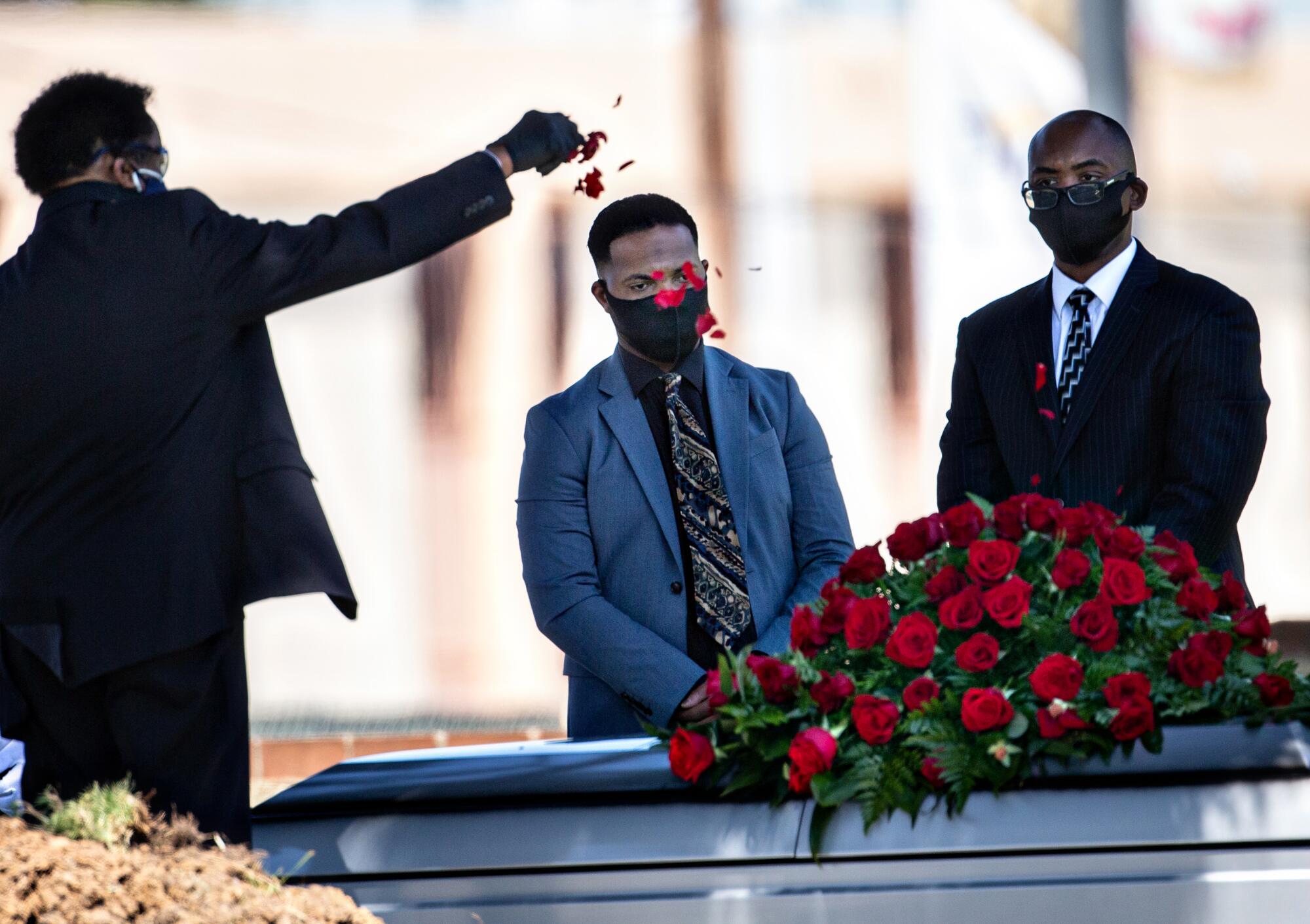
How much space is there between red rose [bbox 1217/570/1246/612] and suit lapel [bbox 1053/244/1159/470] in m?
0.42

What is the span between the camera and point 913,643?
2633mm

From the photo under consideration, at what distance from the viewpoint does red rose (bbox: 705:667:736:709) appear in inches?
106

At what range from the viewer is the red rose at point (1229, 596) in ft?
9.11

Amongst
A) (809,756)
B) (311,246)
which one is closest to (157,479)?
(311,246)

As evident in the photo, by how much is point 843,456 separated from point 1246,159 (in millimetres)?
2248

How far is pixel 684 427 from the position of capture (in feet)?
10.4

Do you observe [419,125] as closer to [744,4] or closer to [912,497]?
[744,4]

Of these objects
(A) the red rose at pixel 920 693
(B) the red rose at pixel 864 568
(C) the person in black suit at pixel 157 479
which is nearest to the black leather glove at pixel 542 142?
(C) the person in black suit at pixel 157 479

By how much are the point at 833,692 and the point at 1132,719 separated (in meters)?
0.44

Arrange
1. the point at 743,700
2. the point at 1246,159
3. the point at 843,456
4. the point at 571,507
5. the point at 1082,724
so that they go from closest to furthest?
the point at 1082,724
the point at 743,700
the point at 571,507
the point at 843,456
the point at 1246,159

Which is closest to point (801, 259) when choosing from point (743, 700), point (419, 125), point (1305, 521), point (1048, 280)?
point (419, 125)

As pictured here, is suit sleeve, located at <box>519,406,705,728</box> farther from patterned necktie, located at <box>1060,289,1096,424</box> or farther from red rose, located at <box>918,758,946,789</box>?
patterned necktie, located at <box>1060,289,1096,424</box>

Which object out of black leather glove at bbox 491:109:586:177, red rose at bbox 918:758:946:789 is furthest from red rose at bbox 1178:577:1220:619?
black leather glove at bbox 491:109:586:177

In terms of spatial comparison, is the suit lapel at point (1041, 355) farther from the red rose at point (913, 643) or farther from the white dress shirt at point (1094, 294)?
the red rose at point (913, 643)
